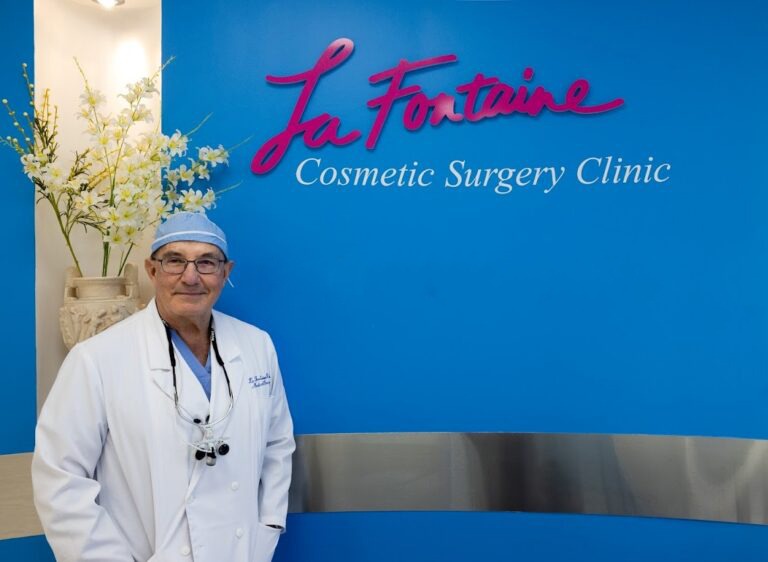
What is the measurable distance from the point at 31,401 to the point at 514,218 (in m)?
1.86

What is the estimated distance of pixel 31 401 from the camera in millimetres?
2109

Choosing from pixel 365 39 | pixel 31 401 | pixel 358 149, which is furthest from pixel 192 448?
pixel 365 39

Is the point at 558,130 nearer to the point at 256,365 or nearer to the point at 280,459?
the point at 256,365

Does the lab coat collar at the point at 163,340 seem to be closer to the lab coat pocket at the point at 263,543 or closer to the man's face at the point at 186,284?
the man's face at the point at 186,284

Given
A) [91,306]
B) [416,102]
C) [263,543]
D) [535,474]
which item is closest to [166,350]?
[91,306]

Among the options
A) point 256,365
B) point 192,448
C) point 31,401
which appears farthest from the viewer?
point 31,401

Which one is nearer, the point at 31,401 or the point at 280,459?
the point at 280,459

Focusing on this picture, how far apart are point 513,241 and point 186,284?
1162 mm

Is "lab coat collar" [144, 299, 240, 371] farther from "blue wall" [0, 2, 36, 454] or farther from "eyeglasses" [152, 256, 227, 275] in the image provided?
"blue wall" [0, 2, 36, 454]

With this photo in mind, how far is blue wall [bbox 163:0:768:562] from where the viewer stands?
2154mm

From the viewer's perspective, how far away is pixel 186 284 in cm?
168

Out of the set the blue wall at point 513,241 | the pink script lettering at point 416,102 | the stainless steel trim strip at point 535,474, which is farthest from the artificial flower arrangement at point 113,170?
the stainless steel trim strip at point 535,474

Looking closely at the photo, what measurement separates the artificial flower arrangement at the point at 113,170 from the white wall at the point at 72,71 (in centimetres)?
6

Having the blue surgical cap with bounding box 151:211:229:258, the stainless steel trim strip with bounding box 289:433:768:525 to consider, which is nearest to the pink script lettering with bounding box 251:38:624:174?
the blue surgical cap with bounding box 151:211:229:258
